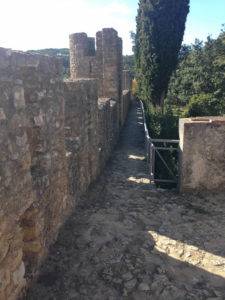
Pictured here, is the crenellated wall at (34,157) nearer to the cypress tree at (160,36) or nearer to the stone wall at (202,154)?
the stone wall at (202,154)

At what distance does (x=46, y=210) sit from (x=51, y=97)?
1.75 m

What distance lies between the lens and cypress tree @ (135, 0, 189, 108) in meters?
14.9

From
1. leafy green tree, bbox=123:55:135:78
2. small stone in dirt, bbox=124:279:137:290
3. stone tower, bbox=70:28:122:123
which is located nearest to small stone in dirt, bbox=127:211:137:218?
small stone in dirt, bbox=124:279:137:290

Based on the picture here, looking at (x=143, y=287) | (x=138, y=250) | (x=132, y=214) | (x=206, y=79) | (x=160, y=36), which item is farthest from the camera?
(x=206, y=79)

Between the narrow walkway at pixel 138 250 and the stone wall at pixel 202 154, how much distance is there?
42 centimetres

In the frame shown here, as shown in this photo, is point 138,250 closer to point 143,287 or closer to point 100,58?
point 143,287

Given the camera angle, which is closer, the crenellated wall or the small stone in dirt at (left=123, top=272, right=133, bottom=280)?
the crenellated wall

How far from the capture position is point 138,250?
443cm

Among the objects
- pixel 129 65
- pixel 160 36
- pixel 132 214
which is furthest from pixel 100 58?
pixel 129 65

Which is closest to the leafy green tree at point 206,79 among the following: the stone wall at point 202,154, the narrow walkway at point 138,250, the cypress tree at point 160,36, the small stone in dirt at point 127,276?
the cypress tree at point 160,36

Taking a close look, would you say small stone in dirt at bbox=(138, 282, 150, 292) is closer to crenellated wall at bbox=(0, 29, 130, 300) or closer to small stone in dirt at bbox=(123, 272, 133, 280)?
small stone in dirt at bbox=(123, 272, 133, 280)

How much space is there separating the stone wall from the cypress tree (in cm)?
987

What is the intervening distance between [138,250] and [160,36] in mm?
13850

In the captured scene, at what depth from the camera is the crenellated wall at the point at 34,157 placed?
271 cm
